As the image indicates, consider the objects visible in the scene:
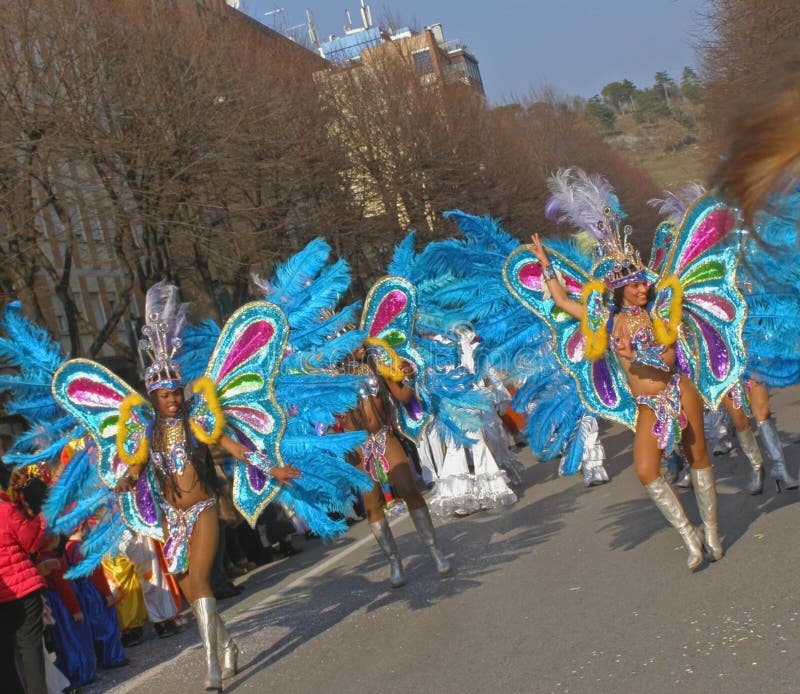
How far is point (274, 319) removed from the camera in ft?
27.1

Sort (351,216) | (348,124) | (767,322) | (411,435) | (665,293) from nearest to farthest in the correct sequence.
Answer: (665,293) → (767,322) → (411,435) → (351,216) → (348,124)

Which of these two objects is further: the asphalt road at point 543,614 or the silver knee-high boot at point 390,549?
the silver knee-high boot at point 390,549

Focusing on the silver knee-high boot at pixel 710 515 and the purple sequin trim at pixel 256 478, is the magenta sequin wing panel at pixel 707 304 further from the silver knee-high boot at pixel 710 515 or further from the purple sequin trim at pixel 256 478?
the purple sequin trim at pixel 256 478

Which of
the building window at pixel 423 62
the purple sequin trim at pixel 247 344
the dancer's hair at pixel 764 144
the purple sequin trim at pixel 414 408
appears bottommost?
the purple sequin trim at pixel 414 408

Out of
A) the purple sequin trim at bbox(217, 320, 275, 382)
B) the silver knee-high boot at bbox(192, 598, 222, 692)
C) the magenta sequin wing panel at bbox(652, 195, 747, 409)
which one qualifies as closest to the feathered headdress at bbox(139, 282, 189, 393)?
the purple sequin trim at bbox(217, 320, 275, 382)

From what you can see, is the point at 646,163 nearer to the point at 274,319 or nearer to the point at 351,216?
the point at 351,216

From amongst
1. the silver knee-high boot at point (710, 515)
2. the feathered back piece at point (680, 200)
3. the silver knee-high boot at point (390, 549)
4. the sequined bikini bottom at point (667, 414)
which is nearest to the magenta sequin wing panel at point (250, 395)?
the silver knee-high boot at point (390, 549)

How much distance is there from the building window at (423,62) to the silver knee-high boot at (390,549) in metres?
26.1

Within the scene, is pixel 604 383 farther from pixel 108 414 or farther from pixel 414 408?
pixel 108 414

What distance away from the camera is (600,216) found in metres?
8.45

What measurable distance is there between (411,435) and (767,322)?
283cm

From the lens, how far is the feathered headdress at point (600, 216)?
7.89 m

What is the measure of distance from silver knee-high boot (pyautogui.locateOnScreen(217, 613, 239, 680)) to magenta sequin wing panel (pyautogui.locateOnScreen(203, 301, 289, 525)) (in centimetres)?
74

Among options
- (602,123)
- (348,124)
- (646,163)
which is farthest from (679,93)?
(348,124)
